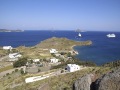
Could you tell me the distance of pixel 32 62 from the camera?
5159 cm

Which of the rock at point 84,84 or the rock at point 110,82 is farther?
the rock at point 84,84

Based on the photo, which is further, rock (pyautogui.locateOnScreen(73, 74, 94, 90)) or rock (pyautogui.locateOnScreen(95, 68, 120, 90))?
rock (pyautogui.locateOnScreen(73, 74, 94, 90))

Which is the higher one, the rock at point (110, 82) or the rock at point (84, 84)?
the rock at point (110, 82)

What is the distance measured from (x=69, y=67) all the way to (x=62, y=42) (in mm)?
73808

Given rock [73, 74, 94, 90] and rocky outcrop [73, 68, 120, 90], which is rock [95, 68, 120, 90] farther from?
rock [73, 74, 94, 90]

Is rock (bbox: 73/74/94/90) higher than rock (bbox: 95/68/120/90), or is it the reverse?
rock (bbox: 95/68/120/90)

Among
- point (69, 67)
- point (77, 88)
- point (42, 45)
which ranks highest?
point (77, 88)

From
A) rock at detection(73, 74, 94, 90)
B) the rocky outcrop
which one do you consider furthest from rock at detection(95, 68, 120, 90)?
Answer: rock at detection(73, 74, 94, 90)

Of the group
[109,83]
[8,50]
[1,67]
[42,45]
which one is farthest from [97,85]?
[42,45]

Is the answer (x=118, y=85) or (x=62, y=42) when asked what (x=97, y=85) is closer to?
(x=118, y=85)

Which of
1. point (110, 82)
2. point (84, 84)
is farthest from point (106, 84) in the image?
point (84, 84)

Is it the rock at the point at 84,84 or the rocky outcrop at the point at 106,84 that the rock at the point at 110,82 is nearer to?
the rocky outcrop at the point at 106,84

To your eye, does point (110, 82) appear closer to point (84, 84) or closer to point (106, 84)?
point (106, 84)

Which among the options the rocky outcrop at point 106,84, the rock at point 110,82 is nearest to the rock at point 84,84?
the rocky outcrop at point 106,84
